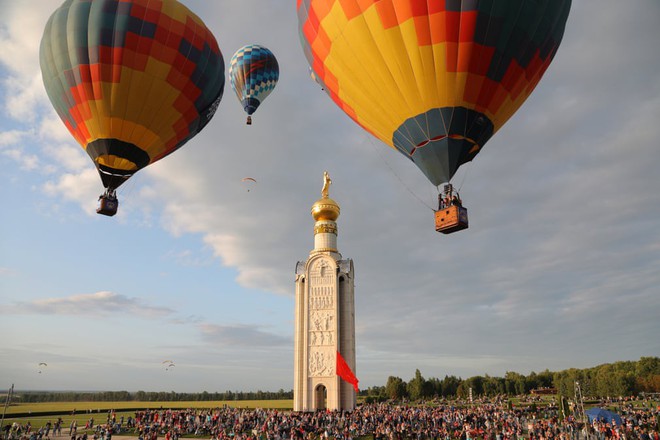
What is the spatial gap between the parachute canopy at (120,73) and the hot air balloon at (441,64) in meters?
6.99

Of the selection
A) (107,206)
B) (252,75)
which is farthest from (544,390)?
(107,206)

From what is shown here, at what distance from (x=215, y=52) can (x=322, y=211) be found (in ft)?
67.7

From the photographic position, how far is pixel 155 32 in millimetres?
18219

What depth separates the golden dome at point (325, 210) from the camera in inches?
1565

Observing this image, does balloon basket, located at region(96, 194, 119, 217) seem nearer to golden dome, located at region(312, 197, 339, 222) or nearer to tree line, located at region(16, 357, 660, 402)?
golden dome, located at region(312, 197, 339, 222)

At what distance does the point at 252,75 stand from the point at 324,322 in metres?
19.2

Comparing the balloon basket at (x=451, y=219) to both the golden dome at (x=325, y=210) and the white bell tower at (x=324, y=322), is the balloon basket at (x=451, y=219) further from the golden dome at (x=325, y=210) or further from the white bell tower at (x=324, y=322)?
the golden dome at (x=325, y=210)

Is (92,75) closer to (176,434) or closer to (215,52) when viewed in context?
(215,52)

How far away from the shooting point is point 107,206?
18906mm

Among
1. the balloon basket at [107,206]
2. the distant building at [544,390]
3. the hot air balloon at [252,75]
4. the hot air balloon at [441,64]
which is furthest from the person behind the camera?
the distant building at [544,390]

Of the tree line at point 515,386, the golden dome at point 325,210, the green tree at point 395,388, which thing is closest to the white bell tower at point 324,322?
the golden dome at point 325,210

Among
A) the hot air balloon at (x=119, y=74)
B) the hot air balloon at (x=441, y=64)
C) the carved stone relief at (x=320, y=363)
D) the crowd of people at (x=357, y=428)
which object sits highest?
the hot air balloon at (x=119, y=74)

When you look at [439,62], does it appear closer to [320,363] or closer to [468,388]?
[320,363]

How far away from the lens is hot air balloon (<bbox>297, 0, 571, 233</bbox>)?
1262cm
